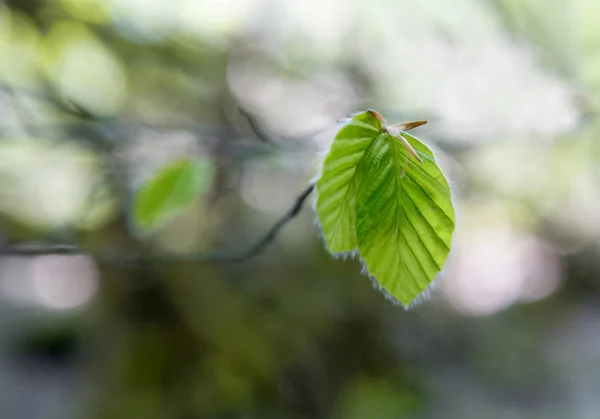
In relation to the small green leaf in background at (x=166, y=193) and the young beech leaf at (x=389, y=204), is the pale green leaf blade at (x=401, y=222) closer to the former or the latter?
the young beech leaf at (x=389, y=204)

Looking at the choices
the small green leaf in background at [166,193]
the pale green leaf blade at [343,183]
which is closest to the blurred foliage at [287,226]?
the small green leaf in background at [166,193]

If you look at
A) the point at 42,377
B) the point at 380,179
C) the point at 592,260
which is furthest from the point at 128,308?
the point at 592,260

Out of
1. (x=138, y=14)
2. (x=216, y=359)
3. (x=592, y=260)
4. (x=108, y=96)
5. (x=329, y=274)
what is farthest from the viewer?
(x=592, y=260)

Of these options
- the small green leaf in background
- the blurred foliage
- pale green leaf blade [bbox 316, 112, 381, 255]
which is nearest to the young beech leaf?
pale green leaf blade [bbox 316, 112, 381, 255]

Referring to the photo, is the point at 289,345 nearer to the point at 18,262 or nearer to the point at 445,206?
the point at 18,262

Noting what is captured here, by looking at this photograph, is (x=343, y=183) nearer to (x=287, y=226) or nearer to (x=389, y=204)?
(x=389, y=204)

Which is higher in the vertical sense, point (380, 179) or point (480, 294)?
point (380, 179)
